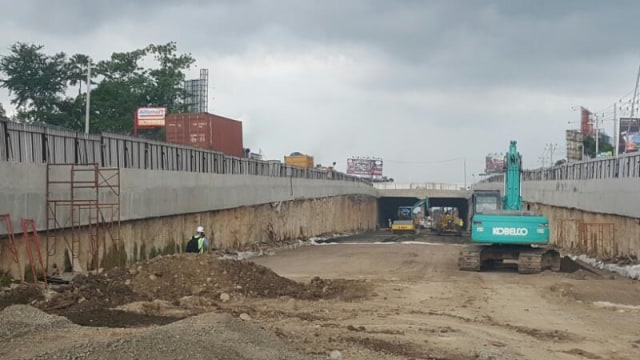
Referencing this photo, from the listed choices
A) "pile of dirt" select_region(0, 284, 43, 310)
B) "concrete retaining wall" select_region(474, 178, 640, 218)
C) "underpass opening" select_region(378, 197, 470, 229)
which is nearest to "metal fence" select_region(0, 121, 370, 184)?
"pile of dirt" select_region(0, 284, 43, 310)

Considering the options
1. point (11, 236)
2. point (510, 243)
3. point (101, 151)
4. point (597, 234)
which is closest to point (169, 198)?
point (101, 151)

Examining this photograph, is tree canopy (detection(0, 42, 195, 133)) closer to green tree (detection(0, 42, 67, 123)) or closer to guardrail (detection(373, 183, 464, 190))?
green tree (detection(0, 42, 67, 123))

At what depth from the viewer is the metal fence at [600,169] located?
1088 inches

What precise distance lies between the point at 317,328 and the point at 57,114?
54761 mm

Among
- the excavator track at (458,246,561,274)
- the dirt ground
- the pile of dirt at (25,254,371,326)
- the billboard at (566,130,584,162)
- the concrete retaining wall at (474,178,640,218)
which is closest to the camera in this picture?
the dirt ground

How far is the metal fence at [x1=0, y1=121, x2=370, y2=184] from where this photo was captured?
18062mm

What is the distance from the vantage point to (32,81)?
2485 inches

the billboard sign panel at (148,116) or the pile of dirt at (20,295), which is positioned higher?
the billboard sign panel at (148,116)

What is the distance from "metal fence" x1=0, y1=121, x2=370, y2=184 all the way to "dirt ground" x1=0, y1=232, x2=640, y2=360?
155 inches

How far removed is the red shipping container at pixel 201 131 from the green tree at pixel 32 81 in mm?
17138

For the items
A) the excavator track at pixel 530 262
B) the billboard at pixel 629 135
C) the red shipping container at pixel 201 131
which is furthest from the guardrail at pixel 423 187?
the excavator track at pixel 530 262

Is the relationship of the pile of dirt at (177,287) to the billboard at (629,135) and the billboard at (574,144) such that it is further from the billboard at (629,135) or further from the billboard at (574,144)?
the billboard at (574,144)

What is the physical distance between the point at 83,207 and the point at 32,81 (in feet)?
155

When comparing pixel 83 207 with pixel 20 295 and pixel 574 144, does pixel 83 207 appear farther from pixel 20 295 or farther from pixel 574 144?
pixel 574 144
